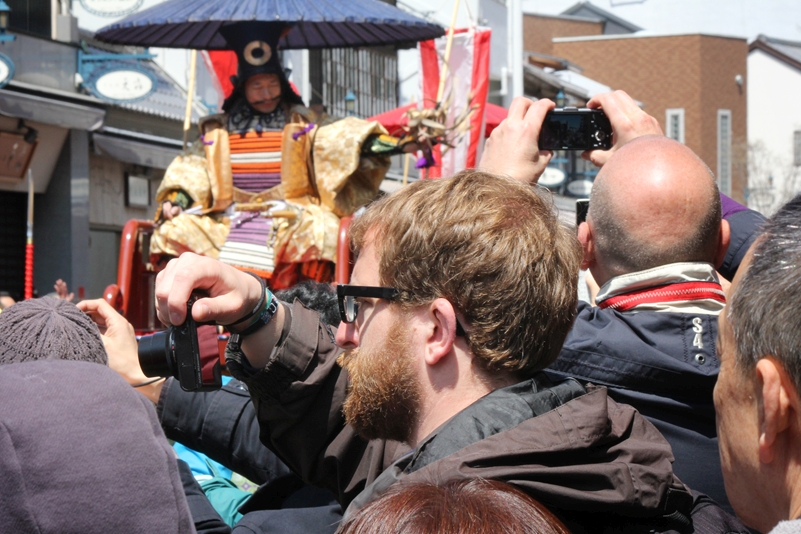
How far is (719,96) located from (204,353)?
3347 cm

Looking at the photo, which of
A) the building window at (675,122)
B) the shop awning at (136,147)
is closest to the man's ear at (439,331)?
the shop awning at (136,147)

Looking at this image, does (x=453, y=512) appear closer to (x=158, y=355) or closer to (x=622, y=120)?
(x=158, y=355)

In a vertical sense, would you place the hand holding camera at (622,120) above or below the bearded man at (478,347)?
above

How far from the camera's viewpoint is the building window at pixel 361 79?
1465cm

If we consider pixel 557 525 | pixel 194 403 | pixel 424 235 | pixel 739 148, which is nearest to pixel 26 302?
pixel 194 403

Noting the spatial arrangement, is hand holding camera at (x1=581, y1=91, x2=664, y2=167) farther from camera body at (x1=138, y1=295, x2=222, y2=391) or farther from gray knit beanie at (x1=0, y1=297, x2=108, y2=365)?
gray knit beanie at (x1=0, y1=297, x2=108, y2=365)

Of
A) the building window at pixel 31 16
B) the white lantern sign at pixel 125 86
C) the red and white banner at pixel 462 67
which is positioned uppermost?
the building window at pixel 31 16

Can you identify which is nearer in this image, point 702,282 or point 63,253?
point 702,282

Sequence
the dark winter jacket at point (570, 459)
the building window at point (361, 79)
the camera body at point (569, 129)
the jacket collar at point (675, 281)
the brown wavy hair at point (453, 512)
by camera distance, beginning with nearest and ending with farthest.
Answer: the brown wavy hair at point (453, 512) → the dark winter jacket at point (570, 459) → the jacket collar at point (675, 281) → the camera body at point (569, 129) → the building window at point (361, 79)

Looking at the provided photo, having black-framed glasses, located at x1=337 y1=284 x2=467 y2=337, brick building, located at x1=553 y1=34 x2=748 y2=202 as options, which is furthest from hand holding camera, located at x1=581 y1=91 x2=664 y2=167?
brick building, located at x1=553 y1=34 x2=748 y2=202

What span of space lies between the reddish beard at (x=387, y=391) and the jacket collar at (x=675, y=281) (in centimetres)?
56

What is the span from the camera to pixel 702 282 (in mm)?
1940

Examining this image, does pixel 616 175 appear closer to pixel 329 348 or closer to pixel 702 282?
pixel 702 282

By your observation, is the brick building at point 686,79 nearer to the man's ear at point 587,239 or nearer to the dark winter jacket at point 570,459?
the man's ear at point 587,239
